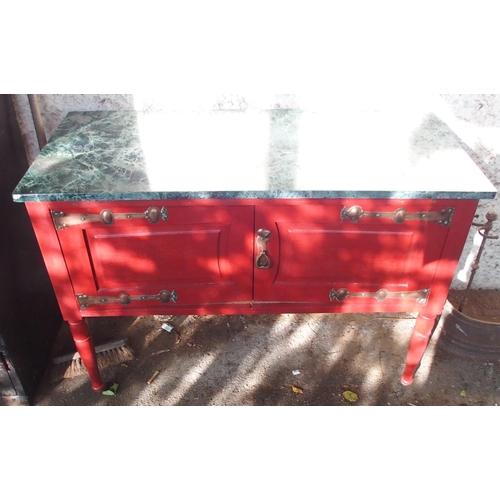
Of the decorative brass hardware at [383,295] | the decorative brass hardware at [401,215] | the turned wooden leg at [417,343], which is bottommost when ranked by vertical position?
the turned wooden leg at [417,343]

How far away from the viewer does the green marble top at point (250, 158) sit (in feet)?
5.22

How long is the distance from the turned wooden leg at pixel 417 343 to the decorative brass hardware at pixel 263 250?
718 mm

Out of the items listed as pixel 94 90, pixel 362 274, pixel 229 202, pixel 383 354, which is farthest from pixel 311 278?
pixel 94 90

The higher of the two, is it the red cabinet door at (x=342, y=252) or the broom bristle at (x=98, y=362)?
the red cabinet door at (x=342, y=252)

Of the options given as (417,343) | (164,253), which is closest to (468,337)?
(417,343)

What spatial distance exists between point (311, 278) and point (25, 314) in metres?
1.28

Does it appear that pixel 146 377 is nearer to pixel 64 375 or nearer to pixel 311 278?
pixel 64 375

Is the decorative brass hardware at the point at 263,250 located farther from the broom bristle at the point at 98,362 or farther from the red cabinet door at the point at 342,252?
the broom bristle at the point at 98,362

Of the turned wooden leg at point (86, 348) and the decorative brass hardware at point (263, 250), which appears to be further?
the turned wooden leg at point (86, 348)

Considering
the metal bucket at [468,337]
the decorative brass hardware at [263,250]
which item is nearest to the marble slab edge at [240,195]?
the decorative brass hardware at [263,250]

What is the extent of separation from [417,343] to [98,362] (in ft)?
4.92

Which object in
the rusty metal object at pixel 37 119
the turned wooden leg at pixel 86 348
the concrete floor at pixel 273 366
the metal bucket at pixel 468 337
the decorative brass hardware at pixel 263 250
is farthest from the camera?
the metal bucket at pixel 468 337

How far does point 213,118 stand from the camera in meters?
2.06

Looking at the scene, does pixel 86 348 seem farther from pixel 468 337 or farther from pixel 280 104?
pixel 468 337
